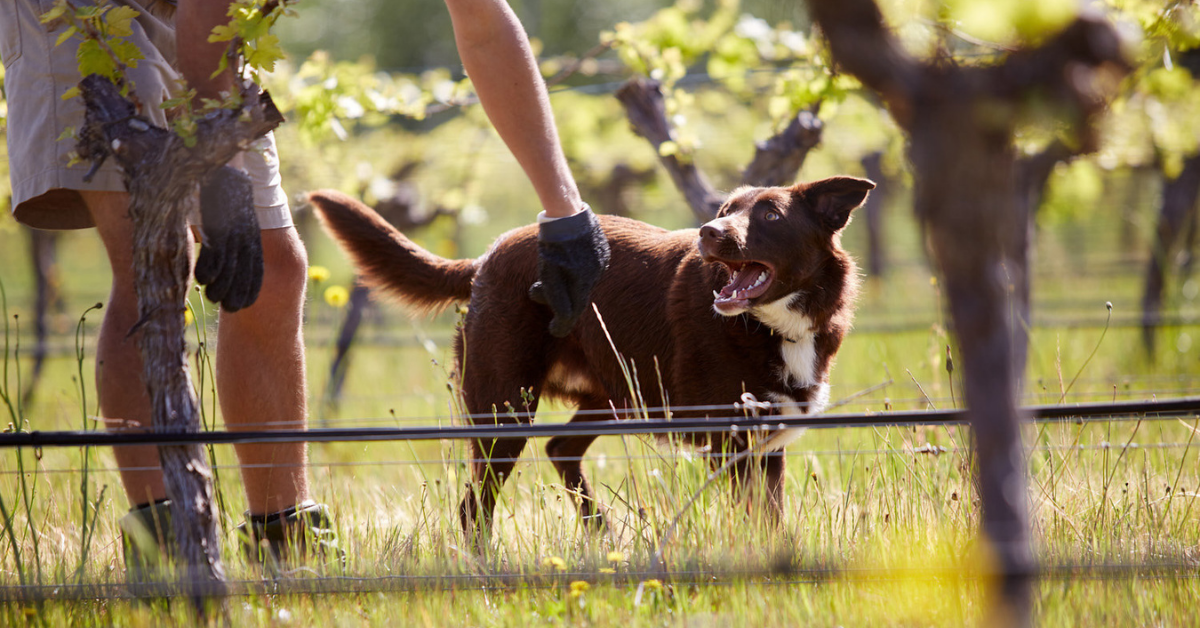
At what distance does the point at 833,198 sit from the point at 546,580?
1541 mm

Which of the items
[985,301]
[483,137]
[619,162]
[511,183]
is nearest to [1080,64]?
[985,301]

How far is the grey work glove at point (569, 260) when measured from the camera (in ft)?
7.41

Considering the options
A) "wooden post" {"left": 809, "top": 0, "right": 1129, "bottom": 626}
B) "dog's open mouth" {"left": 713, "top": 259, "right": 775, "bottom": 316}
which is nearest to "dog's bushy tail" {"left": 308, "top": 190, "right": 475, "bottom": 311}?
"dog's open mouth" {"left": 713, "top": 259, "right": 775, "bottom": 316}

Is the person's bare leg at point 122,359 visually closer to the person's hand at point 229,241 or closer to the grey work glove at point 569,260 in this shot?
the person's hand at point 229,241

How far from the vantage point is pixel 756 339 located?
8.66ft

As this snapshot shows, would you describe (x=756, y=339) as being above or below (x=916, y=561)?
above

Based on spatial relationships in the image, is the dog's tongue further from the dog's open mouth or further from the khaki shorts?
the khaki shorts

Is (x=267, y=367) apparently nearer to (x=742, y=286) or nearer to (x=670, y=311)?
(x=670, y=311)

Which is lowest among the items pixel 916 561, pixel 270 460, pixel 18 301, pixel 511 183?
pixel 916 561

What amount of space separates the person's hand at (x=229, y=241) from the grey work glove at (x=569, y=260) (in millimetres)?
712

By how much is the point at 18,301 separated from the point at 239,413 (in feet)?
50.2

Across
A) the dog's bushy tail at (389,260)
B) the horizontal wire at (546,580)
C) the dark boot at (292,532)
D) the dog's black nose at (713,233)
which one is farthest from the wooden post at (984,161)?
the dog's bushy tail at (389,260)

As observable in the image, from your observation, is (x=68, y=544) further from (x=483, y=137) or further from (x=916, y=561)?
(x=483, y=137)

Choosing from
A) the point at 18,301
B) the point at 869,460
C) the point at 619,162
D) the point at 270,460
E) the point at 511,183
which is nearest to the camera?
the point at 270,460
